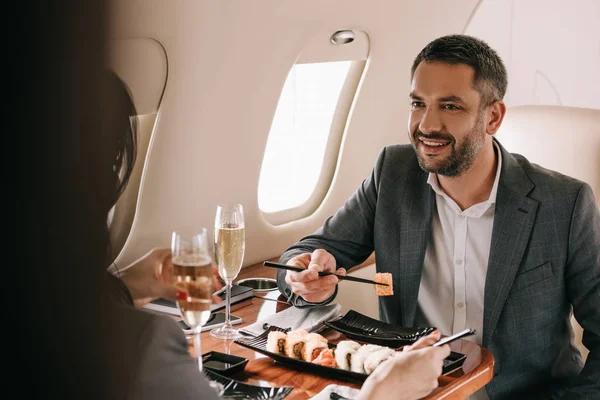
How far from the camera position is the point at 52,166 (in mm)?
306

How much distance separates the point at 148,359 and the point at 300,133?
10.2 feet

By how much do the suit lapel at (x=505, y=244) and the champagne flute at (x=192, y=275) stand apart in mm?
1461

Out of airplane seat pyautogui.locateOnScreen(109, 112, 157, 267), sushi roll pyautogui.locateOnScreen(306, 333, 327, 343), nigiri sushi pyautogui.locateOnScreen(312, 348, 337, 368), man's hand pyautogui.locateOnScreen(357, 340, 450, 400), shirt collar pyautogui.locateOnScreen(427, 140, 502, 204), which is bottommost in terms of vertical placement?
nigiri sushi pyautogui.locateOnScreen(312, 348, 337, 368)

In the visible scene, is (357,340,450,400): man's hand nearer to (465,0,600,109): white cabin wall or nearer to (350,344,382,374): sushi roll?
(350,344,382,374): sushi roll

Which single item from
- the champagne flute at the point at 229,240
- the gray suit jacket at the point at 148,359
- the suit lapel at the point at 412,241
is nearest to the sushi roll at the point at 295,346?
the champagne flute at the point at 229,240

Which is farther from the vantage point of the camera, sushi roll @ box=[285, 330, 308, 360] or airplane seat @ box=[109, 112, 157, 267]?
sushi roll @ box=[285, 330, 308, 360]

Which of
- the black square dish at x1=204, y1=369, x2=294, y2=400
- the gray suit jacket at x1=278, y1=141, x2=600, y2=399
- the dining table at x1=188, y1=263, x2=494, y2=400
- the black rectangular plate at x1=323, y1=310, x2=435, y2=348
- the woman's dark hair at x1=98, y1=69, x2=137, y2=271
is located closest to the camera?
the woman's dark hair at x1=98, y1=69, x2=137, y2=271

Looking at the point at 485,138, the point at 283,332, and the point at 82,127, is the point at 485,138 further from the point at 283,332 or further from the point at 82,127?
the point at 82,127

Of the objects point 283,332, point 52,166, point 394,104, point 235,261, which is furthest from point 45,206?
point 394,104

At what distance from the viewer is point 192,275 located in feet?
2.02

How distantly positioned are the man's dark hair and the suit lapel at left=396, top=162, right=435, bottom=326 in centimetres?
36

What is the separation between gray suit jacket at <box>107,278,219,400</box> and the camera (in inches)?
14.5

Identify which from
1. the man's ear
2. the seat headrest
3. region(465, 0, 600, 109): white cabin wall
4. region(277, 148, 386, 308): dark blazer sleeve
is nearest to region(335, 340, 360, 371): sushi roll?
region(277, 148, 386, 308): dark blazer sleeve

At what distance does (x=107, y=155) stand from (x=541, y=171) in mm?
2038
